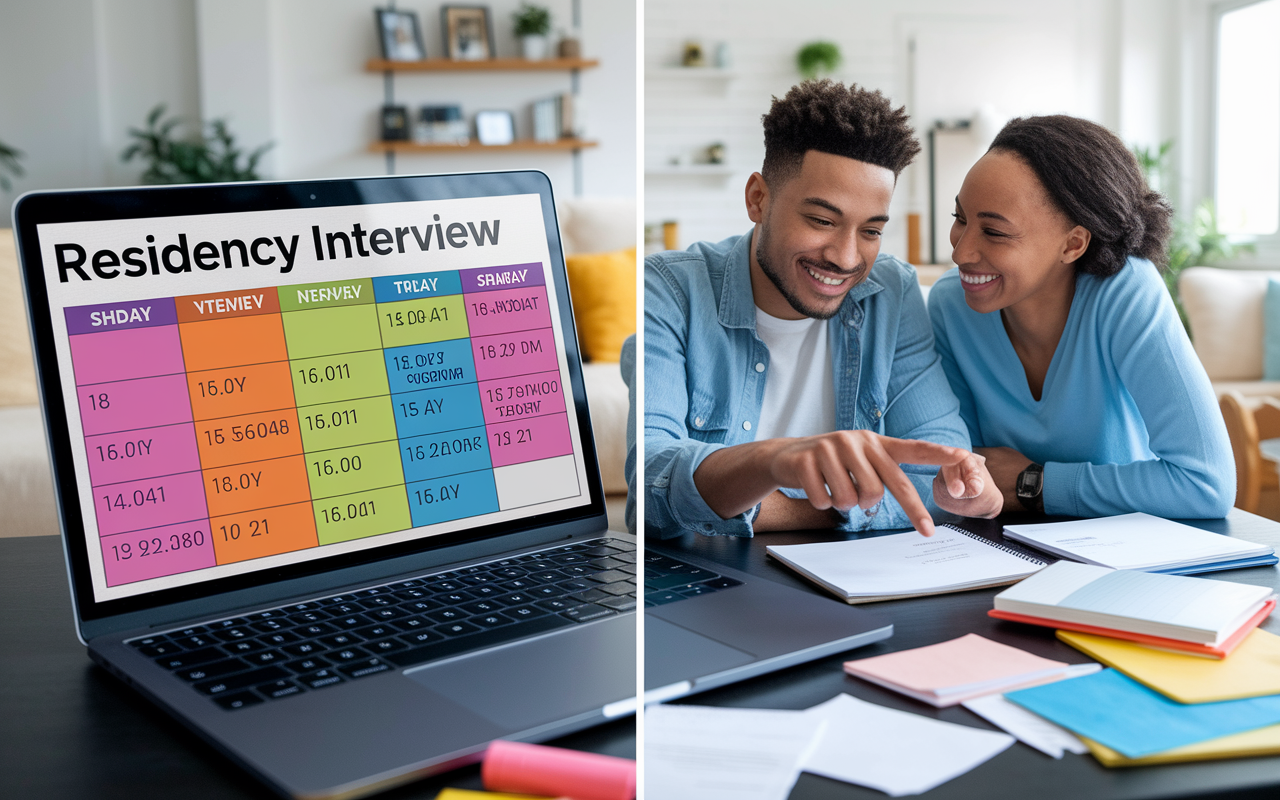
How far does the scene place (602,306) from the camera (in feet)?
8.81

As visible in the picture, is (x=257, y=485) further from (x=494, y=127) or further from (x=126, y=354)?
(x=494, y=127)

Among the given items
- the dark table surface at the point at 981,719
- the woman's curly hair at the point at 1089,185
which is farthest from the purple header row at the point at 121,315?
the woman's curly hair at the point at 1089,185

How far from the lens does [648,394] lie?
1.08 m

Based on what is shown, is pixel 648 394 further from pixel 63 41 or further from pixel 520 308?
pixel 63 41

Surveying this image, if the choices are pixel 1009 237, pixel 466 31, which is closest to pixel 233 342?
pixel 1009 237

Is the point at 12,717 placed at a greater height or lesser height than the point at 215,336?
lesser

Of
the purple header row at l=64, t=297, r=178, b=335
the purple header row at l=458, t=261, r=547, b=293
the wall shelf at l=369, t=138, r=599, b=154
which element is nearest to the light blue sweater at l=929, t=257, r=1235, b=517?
the purple header row at l=458, t=261, r=547, b=293

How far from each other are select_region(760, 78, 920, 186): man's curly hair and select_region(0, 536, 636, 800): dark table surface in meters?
0.88

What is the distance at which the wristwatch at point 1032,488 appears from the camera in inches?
41.2

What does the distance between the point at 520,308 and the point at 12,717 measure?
39 centimetres

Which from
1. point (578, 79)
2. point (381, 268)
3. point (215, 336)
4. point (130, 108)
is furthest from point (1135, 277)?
point (130, 108)

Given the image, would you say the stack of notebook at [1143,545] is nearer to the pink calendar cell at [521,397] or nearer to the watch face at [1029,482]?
the watch face at [1029,482]

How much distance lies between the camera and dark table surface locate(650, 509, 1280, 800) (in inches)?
15.6

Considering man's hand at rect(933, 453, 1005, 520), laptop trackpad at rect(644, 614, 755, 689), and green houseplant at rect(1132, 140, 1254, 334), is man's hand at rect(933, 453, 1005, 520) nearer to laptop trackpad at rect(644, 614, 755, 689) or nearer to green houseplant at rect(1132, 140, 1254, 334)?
laptop trackpad at rect(644, 614, 755, 689)
